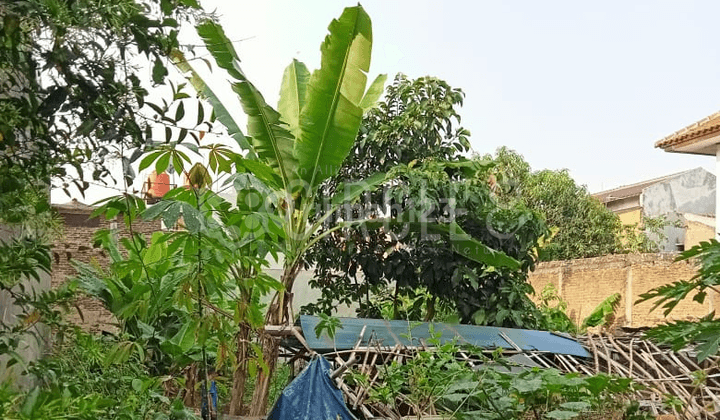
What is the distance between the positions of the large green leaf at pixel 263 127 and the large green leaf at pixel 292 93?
1.44ft

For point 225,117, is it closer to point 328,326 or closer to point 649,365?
point 328,326

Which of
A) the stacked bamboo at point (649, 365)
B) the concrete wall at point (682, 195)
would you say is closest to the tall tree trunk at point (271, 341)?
the stacked bamboo at point (649, 365)

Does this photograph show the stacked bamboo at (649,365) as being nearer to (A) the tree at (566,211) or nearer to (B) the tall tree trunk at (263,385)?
(B) the tall tree trunk at (263,385)

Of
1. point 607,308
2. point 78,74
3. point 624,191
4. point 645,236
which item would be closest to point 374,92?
point 78,74

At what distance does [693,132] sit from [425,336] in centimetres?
646

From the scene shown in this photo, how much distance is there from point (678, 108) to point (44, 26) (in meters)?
13.2

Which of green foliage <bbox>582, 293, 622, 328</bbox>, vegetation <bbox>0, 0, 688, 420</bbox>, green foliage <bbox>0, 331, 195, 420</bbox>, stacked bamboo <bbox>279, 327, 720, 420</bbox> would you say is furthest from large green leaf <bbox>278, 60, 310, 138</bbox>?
green foliage <bbox>582, 293, 622, 328</bbox>

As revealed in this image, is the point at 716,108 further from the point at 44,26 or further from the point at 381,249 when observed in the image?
the point at 44,26

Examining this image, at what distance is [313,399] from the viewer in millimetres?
4609

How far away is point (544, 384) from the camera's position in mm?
3338

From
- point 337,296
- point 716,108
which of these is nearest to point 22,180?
point 337,296

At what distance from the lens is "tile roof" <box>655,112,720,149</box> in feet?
33.4

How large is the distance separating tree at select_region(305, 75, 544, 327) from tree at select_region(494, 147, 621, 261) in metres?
9.12

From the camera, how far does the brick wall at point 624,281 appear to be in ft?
33.9
